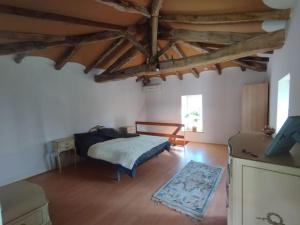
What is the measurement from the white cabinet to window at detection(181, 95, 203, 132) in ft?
16.5

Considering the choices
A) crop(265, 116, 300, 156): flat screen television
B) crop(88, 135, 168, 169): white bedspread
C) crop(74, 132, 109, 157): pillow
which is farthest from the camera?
crop(74, 132, 109, 157): pillow

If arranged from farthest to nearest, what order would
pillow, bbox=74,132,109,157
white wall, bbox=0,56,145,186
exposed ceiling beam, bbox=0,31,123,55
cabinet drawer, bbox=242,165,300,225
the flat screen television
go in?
pillow, bbox=74,132,109,157
white wall, bbox=0,56,145,186
exposed ceiling beam, bbox=0,31,123,55
the flat screen television
cabinet drawer, bbox=242,165,300,225

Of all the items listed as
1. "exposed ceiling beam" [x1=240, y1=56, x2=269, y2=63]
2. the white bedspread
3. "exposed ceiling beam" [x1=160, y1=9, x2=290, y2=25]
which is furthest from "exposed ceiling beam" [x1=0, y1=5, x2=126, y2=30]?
"exposed ceiling beam" [x1=240, y1=56, x2=269, y2=63]

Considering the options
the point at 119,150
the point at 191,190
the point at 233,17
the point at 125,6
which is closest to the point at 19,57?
the point at 125,6

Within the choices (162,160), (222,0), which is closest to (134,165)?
(162,160)

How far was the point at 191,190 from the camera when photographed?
2.99 meters

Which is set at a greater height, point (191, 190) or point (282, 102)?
point (282, 102)

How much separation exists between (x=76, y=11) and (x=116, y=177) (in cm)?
304

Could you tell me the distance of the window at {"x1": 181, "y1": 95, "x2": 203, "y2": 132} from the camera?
21.0 feet

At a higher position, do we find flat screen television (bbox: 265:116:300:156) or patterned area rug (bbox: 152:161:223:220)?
flat screen television (bbox: 265:116:300:156)

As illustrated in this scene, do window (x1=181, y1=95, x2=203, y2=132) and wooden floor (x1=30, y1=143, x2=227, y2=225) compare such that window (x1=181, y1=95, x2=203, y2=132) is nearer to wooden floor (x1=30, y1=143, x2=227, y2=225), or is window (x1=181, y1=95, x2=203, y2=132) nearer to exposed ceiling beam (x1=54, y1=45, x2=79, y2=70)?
wooden floor (x1=30, y1=143, x2=227, y2=225)

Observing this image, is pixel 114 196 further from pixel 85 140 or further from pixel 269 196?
pixel 269 196

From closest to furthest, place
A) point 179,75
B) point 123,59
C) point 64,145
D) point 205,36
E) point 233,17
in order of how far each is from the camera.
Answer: point 233,17 < point 205,36 < point 64,145 < point 123,59 < point 179,75

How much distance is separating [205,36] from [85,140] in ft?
11.5
